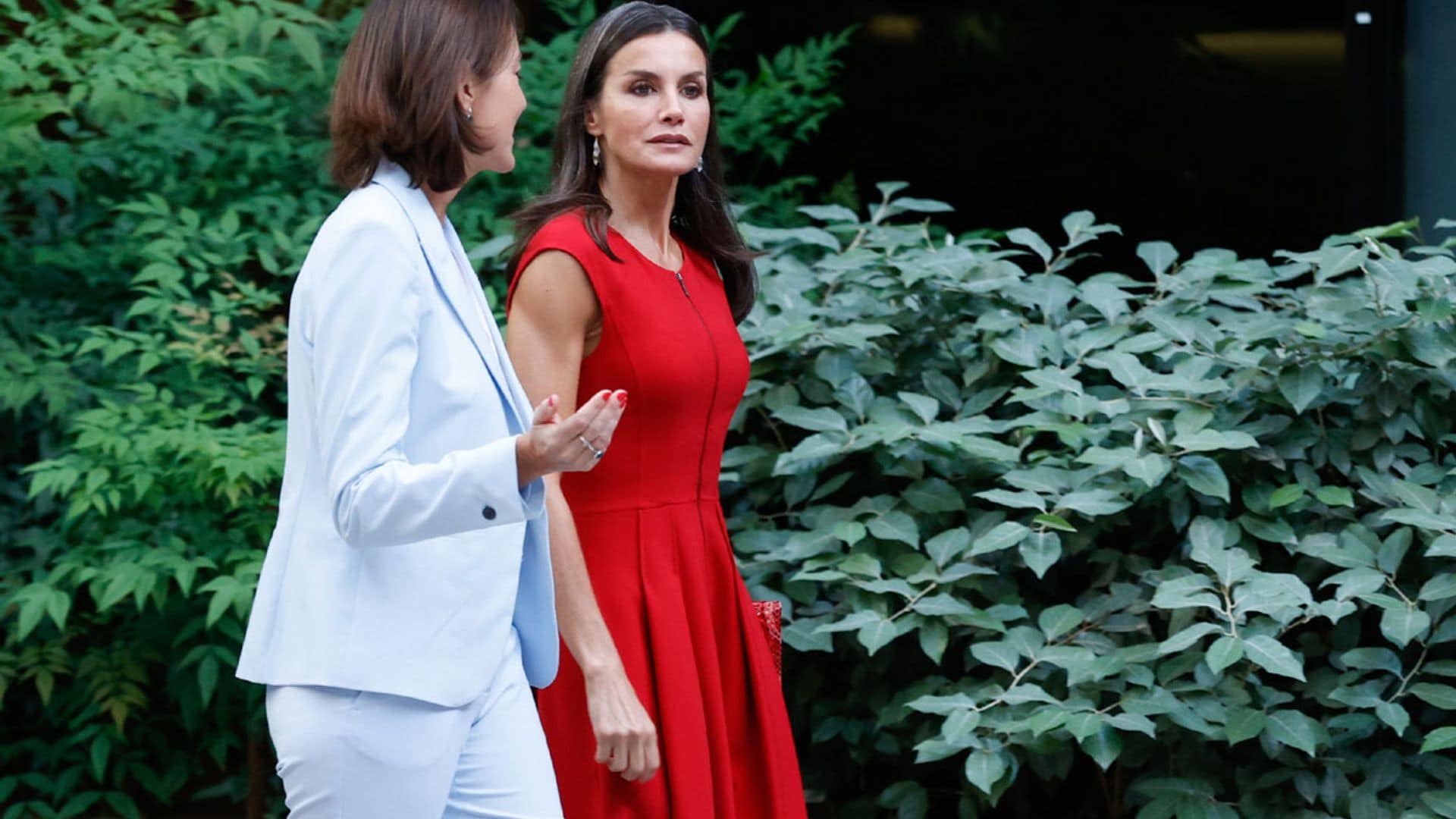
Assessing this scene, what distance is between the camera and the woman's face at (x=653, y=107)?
269 centimetres

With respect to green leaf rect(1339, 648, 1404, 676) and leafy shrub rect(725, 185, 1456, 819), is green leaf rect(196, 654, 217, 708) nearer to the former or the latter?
leafy shrub rect(725, 185, 1456, 819)

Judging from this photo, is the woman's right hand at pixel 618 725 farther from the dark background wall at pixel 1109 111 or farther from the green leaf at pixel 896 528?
the dark background wall at pixel 1109 111

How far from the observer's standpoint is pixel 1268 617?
10.5ft

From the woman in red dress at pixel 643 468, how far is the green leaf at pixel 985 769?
A: 0.52 meters

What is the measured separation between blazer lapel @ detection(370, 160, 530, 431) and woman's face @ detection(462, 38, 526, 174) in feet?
0.33

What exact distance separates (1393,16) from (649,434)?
12.0ft

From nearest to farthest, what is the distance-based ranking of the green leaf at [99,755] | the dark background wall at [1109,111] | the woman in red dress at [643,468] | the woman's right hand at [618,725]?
the woman's right hand at [618,725] < the woman in red dress at [643,468] < the green leaf at [99,755] < the dark background wall at [1109,111]

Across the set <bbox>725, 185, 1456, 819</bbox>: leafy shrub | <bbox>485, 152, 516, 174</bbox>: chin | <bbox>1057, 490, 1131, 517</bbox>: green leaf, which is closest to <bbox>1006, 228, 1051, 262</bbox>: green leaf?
<bbox>725, 185, 1456, 819</bbox>: leafy shrub

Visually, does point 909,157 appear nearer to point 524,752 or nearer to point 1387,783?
point 1387,783

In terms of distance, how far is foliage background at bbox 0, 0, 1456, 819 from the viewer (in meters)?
3.28

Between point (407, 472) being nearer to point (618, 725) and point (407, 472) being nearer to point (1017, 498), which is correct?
point (618, 725)

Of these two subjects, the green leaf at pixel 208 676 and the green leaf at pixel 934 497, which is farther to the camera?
the green leaf at pixel 208 676

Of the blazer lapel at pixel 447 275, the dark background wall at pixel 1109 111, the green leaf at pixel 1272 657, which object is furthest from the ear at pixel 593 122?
the dark background wall at pixel 1109 111

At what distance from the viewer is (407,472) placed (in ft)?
5.71
